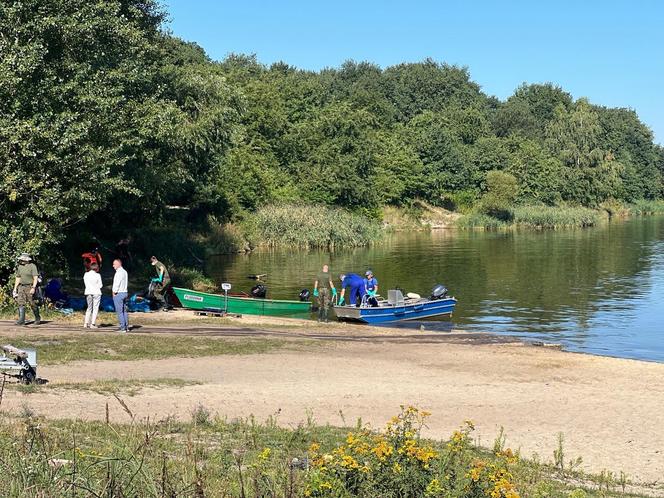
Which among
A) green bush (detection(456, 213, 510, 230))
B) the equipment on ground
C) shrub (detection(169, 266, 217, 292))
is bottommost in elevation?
the equipment on ground

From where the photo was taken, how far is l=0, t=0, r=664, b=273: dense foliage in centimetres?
2341

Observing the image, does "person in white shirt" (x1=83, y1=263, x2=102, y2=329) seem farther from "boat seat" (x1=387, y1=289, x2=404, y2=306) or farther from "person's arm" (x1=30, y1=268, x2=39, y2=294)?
"boat seat" (x1=387, y1=289, x2=404, y2=306)

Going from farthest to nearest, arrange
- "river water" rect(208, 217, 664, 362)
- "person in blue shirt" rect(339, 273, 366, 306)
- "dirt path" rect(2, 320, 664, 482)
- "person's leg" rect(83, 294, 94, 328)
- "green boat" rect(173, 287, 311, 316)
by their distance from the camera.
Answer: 1. "person in blue shirt" rect(339, 273, 366, 306)
2. "river water" rect(208, 217, 664, 362)
3. "green boat" rect(173, 287, 311, 316)
4. "person's leg" rect(83, 294, 94, 328)
5. "dirt path" rect(2, 320, 664, 482)

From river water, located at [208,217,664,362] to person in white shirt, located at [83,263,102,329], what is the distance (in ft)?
40.3

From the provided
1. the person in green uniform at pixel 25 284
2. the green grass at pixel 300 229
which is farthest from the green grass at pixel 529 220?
the person in green uniform at pixel 25 284

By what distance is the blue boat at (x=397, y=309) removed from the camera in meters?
29.4

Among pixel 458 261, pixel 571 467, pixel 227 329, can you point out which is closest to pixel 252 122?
pixel 458 261

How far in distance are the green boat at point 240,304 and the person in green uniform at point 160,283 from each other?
1.93ft

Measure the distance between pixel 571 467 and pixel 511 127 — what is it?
4970 inches

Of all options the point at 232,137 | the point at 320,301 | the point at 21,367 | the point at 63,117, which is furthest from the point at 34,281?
the point at 232,137

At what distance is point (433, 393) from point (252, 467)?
31.8 ft

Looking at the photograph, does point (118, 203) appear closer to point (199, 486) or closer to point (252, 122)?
point (199, 486)

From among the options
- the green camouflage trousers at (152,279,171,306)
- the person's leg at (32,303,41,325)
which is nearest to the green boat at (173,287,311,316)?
the green camouflage trousers at (152,279,171,306)

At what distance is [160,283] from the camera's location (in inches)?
1083
